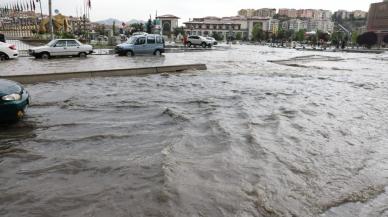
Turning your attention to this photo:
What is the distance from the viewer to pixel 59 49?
2236 cm

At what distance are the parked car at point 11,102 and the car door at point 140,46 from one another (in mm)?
18837

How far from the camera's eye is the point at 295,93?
39.8 feet

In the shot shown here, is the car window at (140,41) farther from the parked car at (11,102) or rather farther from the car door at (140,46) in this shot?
the parked car at (11,102)

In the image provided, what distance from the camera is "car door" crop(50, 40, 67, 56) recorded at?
22.1m

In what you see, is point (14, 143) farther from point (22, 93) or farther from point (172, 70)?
point (172, 70)

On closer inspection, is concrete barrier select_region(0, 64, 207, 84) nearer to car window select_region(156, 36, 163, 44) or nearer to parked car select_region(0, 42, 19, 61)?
parked car select_region(0, 42, 19, 61)

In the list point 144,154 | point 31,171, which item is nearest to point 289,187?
point 144,154

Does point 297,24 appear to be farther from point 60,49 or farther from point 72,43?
point 60,49

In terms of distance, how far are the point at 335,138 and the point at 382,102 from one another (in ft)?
18.1

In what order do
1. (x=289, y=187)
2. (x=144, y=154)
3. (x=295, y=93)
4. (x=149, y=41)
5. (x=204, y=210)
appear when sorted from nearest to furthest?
(x=204, y=210) < (x=289, y=187) < (x=144, y=154) < (x=295, y=93) < (x=149, y=41)

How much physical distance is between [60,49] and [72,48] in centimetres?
86

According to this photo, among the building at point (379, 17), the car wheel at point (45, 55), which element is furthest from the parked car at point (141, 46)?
the building at point (379, 17)

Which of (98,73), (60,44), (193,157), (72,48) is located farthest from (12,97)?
(72,48)

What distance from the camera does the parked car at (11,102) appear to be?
20.7 feet
